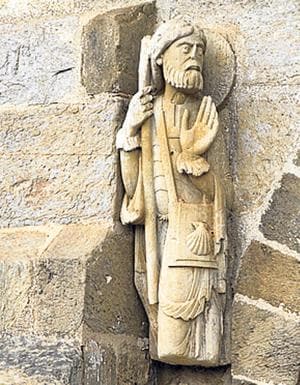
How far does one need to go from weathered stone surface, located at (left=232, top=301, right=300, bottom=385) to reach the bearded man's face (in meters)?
0.53

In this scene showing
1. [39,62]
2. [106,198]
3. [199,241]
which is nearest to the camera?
[199,241]

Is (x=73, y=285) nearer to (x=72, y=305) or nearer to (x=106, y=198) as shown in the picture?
(x=72, y=305)

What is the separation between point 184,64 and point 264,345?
2.21 ft

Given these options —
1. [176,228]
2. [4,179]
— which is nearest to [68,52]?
[4,179]

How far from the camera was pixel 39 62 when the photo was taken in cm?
352

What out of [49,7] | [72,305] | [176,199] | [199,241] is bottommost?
[72,305]

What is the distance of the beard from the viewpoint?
3.24 metres

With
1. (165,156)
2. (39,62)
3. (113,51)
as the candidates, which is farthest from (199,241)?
(39,62)

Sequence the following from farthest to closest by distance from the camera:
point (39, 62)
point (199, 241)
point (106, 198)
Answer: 1. point (39, 62)
2. point (106, 198)
3. point (199, 241)

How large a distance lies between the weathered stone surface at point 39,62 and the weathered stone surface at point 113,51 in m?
0.04

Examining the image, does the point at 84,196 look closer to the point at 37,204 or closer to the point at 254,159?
the point at 37,204

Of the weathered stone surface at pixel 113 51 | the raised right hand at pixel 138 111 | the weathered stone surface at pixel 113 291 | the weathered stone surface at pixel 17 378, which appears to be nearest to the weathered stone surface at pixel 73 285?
the weathered stone surface at pixel 113 291

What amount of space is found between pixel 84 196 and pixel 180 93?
1.11 ft

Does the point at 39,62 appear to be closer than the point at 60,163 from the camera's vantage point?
No
